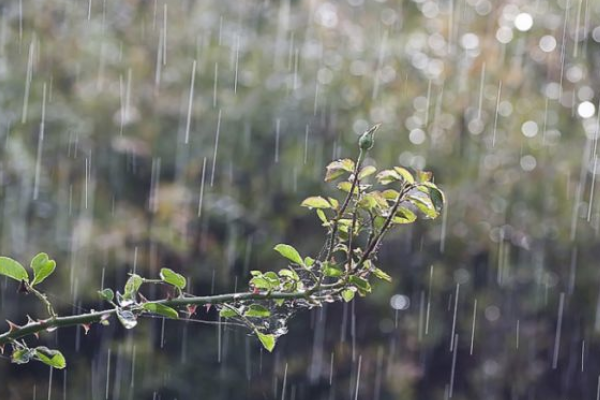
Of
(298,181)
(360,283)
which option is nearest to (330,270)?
(360,283)

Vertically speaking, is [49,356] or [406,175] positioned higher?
[406,175]

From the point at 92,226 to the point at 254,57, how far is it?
131cm

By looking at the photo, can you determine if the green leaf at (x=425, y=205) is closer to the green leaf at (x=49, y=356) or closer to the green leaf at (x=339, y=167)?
the green leaf at (x=339, y=167)

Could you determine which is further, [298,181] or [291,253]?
[298,181]

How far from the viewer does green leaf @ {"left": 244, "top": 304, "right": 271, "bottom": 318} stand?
92 centimetres

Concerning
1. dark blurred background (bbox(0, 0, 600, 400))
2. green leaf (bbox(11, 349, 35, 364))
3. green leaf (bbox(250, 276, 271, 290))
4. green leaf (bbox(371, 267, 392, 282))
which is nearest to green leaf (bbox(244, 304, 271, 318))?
green leaf (bbox(250, 276, 271, 290))

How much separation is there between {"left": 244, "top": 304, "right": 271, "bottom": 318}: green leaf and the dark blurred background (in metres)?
3.03

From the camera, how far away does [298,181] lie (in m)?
4.28

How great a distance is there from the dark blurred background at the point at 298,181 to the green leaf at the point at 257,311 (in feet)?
9.93

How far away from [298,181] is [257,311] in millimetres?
3363

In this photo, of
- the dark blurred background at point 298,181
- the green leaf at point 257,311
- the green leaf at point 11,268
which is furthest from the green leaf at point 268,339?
the dark blurred background at point 298,181

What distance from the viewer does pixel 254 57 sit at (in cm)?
462

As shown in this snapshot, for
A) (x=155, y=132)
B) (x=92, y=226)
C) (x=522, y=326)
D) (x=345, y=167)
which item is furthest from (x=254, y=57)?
(x=345, y=167)

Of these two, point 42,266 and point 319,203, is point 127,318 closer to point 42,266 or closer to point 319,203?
point 42,266
